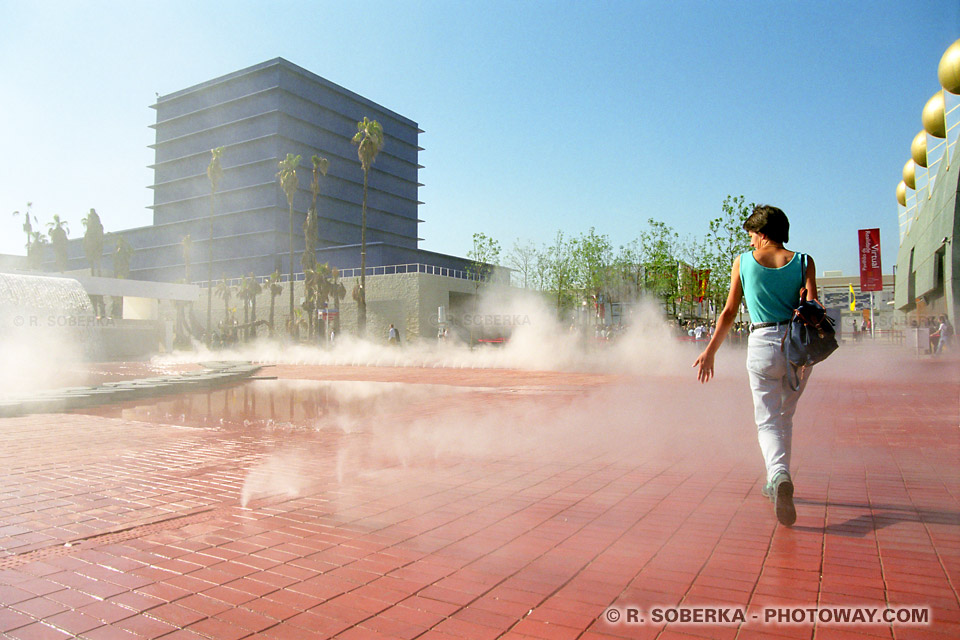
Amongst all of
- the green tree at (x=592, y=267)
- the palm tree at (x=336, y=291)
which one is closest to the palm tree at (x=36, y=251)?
the palm tree at (x=336, y=291)

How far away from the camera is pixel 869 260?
5034 cm

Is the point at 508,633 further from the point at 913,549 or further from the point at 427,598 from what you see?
the point at 913,549

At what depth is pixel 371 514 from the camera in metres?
3.72

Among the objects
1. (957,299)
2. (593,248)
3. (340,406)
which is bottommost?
(340,406)

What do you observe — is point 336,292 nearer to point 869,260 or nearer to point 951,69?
point 951,69

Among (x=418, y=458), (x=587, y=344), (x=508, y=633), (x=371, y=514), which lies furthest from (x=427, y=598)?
(x=587, y=344)

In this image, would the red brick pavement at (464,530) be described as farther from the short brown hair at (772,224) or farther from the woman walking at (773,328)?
the short brown hair at (772,224)

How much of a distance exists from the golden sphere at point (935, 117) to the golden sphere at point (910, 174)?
9.57m

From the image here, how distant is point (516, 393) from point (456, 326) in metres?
31.3

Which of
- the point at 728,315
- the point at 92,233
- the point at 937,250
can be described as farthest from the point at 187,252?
the point at 728,315

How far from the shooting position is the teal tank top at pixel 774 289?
345cm

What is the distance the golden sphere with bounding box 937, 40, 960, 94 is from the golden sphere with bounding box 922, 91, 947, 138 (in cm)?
639

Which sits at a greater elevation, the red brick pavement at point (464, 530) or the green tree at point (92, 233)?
the green tree at point (92, 233)

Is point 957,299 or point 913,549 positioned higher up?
point 957,299
